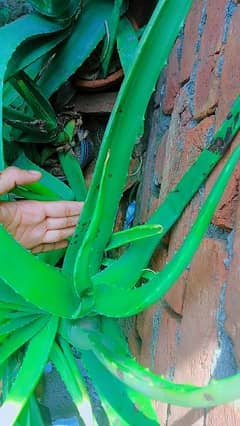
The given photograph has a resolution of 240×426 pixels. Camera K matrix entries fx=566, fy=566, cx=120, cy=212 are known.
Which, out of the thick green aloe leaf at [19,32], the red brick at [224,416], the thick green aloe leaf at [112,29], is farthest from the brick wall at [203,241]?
the thick green aloe leaf at [19,32]

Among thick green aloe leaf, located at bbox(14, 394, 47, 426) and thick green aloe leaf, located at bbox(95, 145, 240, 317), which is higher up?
thick green aloe leaf, located at bbox(95, 145, 240, 317)

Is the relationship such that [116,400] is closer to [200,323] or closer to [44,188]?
[200,323]

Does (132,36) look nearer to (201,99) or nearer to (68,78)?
(68,78)

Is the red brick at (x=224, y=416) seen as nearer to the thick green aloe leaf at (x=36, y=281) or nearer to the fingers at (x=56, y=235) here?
the thick green aloe leaf at (x=36, y=281)

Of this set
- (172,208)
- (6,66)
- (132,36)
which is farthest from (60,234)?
(132,36)

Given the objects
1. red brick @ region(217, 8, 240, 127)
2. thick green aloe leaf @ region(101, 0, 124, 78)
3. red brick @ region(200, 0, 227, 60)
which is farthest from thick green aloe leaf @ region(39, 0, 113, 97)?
red brick @ region(217, 8, 240, 127)

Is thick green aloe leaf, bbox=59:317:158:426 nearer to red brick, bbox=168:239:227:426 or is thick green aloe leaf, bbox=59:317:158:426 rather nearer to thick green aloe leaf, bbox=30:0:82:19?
red brick, bbox=168:239:227:426

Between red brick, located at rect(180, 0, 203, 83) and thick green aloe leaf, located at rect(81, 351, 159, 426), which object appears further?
red brick, located at rect(180, 0, 203, 83)
